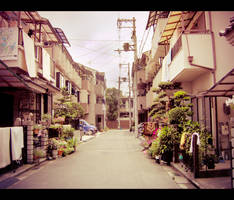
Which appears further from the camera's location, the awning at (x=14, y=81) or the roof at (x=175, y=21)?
the roof at (x=175, y=21)

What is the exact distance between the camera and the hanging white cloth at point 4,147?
7680mm

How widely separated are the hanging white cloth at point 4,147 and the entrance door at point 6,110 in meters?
4.35

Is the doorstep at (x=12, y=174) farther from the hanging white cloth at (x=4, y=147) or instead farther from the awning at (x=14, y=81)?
the awning at (x=14, y=81)

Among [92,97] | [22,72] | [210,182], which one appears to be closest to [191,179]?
[210,182]

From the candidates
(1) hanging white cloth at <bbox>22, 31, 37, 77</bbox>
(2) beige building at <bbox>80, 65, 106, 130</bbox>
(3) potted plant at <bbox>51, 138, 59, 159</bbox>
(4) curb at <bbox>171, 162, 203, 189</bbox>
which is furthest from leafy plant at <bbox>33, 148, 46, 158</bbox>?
(2) beige building at <bbox>80, 65, 106, 130</bbox>

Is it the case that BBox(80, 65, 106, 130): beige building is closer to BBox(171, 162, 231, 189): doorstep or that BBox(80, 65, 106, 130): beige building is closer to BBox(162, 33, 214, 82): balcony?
BBox(162, 33, 214, 82): balcony

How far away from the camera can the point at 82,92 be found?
39781 mm

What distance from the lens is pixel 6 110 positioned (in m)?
12.4

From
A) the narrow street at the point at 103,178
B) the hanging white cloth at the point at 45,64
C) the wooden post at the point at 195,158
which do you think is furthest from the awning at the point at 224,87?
the hanging white cloth at the point at 45,64

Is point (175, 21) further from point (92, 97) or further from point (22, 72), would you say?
point (92, 97)

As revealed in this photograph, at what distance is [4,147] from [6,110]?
511 centimetres
